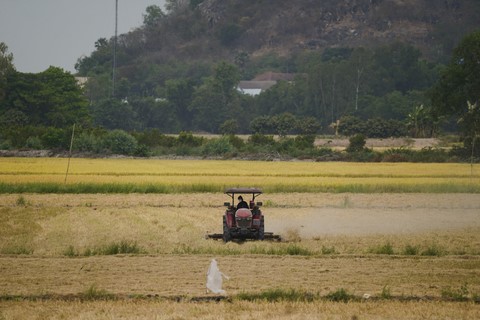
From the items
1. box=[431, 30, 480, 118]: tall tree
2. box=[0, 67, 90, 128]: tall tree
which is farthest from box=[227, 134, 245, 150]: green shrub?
box=[0, 67, 90, 128]: tall tree

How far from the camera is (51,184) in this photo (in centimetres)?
5169

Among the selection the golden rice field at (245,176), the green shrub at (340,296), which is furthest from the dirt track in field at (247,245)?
the golden rice field at (245,176)

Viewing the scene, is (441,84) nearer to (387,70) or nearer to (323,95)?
(323,95)

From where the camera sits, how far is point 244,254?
93.0 feet

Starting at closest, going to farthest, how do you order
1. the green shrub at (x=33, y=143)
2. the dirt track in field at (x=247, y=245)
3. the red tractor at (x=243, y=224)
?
the dirt track in field at (x=247, y=245)
the red tractor at (x=243, y=224)
the green shrub at (x=33, y=143)

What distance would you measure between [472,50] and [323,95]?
224 ft

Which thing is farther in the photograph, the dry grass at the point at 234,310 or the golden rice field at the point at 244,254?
the golden rice field at the point at 244,254

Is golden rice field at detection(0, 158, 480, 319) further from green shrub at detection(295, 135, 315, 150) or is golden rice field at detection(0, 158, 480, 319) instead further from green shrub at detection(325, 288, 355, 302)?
green shrub at detection(295, 135, 315, 150)

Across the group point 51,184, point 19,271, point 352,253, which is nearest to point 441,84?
point 51,184

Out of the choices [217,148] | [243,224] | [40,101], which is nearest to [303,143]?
[217,148]

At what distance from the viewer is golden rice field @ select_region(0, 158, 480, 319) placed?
2048 cm

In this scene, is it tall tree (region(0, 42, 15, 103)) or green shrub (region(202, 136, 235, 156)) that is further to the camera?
tall tree (region(0, 42, 15, 103))

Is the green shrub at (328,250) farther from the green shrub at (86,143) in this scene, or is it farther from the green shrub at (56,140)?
the green shrub at (56,140)

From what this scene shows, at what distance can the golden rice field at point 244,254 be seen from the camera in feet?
67.2
